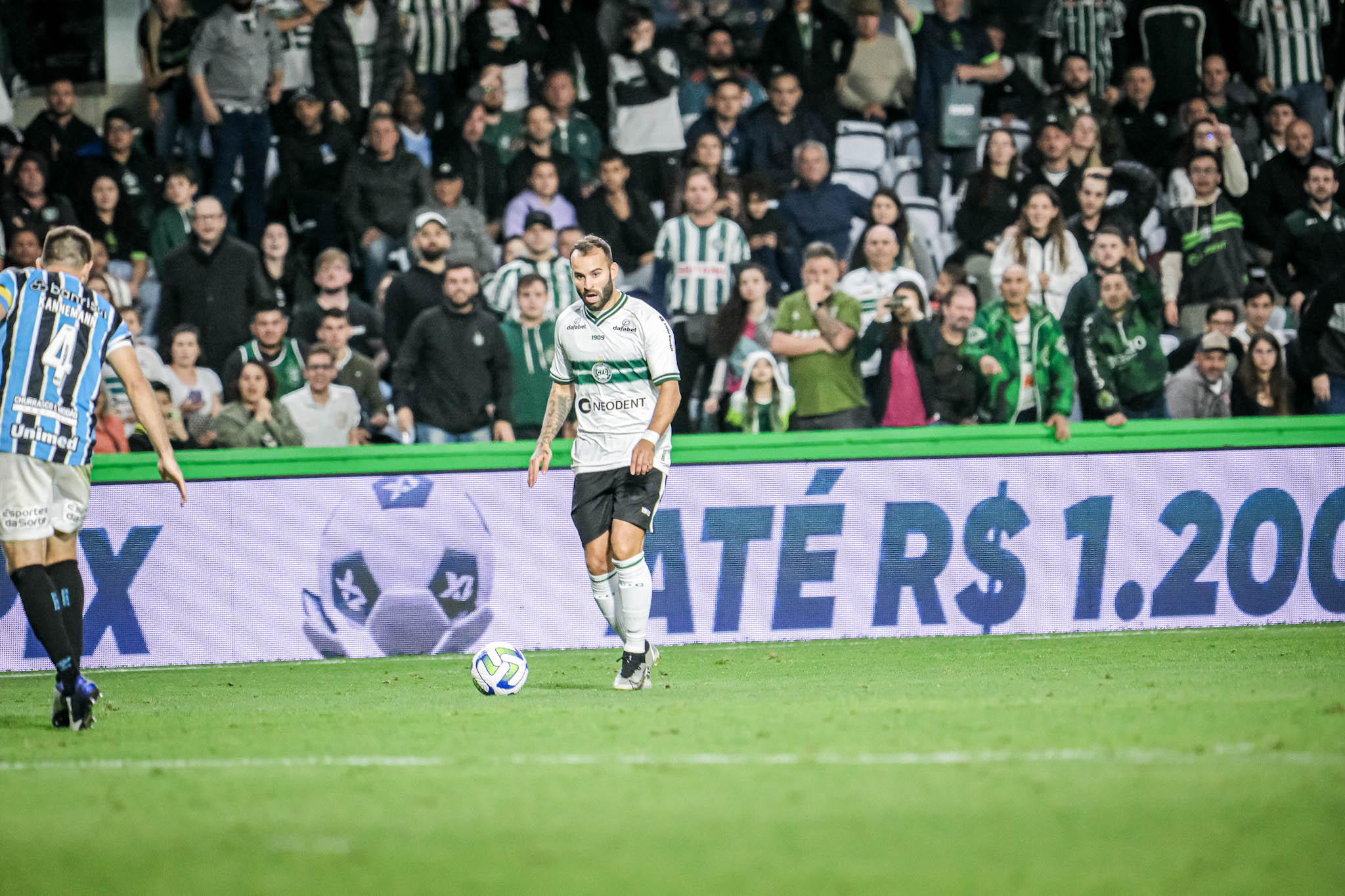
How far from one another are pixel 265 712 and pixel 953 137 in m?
10.1

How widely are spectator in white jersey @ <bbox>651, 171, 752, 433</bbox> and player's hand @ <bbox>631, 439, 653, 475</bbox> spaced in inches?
214

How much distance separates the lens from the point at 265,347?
12.7m

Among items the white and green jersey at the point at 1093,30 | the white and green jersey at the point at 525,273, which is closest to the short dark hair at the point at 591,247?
the white and green jersey at the point at 525,273

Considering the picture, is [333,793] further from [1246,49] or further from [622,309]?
[1246,49]

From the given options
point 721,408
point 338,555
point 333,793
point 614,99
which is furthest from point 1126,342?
point 333,793

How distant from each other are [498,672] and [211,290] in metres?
6.30

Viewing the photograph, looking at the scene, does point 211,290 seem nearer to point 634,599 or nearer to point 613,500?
point 613,500

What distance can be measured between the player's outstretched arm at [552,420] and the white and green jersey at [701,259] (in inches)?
190

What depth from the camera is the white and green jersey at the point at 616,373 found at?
837cm

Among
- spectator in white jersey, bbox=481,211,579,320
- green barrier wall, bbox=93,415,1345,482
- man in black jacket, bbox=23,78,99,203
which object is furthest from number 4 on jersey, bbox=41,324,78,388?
man in black jacket, bbox=23,78,99,203

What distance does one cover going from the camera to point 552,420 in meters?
8.78

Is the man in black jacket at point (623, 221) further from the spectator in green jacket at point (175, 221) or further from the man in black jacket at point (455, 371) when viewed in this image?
the spectator in green jacket at point (175, 221)

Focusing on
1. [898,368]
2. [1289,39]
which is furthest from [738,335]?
[1289,39]

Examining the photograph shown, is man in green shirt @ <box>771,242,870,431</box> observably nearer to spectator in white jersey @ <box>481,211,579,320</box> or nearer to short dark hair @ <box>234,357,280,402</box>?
spectator in white jersey @ <box>481,211,579,320</box>
